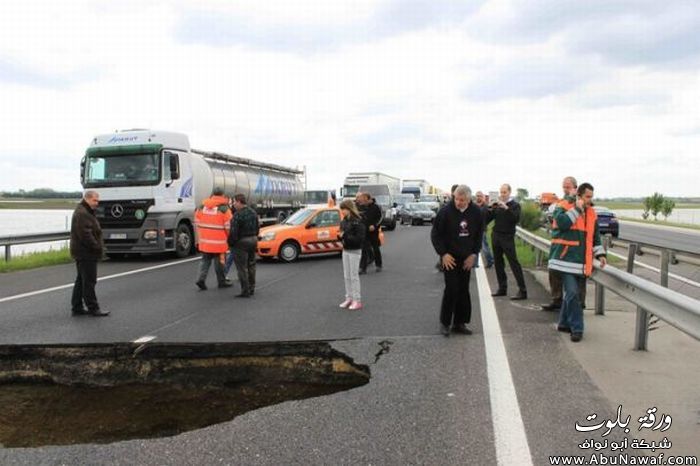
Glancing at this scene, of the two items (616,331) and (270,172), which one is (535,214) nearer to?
(270,172)

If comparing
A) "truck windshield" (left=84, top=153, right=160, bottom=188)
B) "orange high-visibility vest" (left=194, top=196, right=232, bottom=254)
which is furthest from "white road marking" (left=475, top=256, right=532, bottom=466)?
"truck windshield" (left=84, top=153, right=160, bottom=188)

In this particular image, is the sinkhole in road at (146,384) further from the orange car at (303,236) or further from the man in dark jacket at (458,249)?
the orange car at (303,236)

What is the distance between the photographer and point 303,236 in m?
15.2

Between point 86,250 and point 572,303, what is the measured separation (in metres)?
6.30

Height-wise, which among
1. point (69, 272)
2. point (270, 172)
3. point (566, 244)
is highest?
point (270, 172)

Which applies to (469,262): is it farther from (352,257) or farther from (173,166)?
(173,166)

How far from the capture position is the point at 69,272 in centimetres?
1309

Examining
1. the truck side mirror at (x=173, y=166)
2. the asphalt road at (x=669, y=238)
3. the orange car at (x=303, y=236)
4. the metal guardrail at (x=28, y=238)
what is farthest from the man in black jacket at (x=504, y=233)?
the metal guardrail at (x=28, y=238)

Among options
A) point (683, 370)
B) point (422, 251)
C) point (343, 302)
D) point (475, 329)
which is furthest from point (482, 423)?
point (422, 251)

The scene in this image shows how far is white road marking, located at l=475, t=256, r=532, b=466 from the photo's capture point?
3.53 metres

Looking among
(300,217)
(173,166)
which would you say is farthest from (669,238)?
(173,166)

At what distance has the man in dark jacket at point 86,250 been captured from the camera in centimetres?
790

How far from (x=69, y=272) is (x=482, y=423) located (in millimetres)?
11617

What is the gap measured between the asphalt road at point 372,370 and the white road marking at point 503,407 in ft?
0.07
